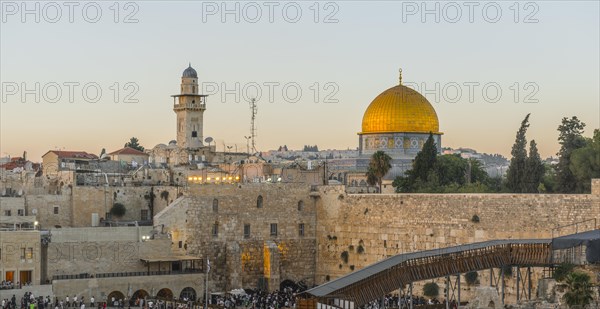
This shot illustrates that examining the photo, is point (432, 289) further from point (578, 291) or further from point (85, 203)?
point (85, 203)

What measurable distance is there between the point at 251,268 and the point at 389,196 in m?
7.32

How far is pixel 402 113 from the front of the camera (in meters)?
65.7

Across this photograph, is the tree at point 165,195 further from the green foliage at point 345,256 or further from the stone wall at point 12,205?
the green foliage at point 345,256

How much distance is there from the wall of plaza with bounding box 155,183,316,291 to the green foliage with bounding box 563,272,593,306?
67.2 feet

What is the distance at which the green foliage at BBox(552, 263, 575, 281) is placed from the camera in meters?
30.4

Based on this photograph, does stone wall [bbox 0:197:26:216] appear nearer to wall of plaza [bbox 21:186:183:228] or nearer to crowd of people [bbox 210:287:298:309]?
wall of plaza [bbox 21:186:183:228]

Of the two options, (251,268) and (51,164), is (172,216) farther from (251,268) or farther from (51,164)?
(51,164)

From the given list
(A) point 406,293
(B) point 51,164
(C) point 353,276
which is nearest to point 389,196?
(A) point 406,293

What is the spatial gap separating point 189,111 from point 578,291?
36.8 metres

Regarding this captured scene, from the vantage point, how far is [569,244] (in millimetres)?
31453

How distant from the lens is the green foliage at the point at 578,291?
90.2 ft

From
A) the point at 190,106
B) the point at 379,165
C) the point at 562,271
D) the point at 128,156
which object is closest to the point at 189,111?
the point at 190,106

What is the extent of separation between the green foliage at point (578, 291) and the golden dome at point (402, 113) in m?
38.0

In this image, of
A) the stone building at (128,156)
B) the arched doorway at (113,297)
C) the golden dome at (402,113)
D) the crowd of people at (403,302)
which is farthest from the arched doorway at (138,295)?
the golden dome at (402,113)
